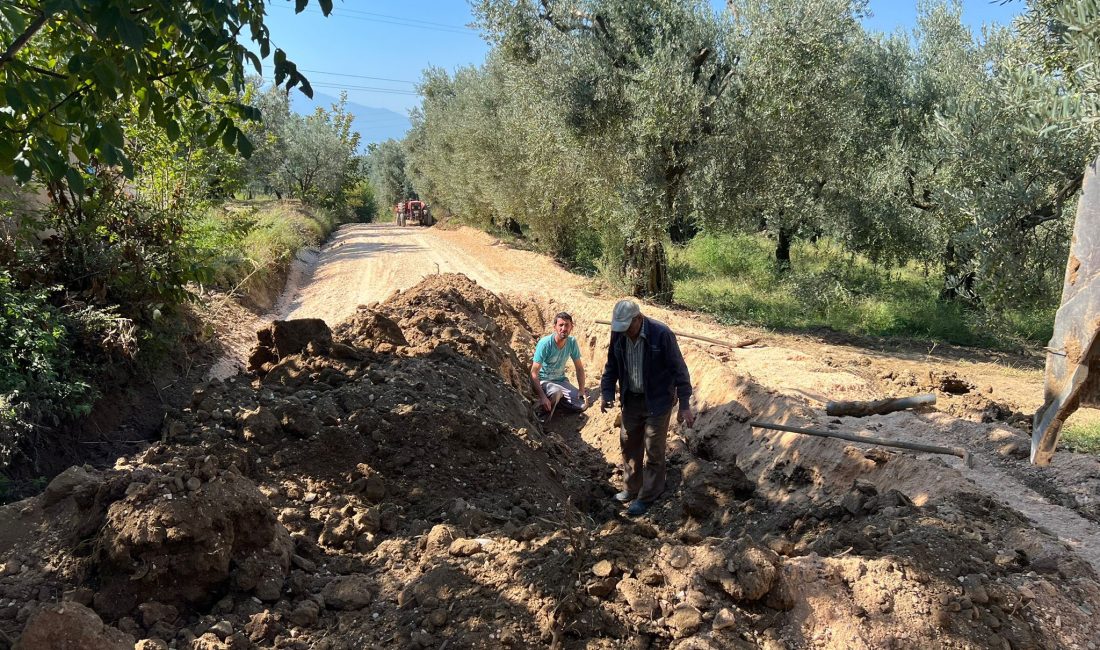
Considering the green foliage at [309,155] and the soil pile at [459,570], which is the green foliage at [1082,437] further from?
the green foliage at [309,155]

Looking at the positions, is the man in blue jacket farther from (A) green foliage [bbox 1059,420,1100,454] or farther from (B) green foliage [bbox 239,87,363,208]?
(B) green foliage [bbox 239,87,363,208]

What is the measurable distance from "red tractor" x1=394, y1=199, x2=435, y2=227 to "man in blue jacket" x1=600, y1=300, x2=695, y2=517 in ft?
112

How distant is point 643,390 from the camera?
229 inches

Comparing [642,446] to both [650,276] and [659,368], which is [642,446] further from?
[650,276]

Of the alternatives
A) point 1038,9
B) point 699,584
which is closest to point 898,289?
point 1038,9

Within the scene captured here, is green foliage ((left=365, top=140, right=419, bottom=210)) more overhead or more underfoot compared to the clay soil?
more overhead

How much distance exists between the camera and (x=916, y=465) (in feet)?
17.9

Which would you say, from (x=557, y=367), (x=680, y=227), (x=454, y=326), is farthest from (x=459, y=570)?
(x=680, y=227)

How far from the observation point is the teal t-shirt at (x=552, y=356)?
812 centimetres

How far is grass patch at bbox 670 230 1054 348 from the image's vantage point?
1257 cm

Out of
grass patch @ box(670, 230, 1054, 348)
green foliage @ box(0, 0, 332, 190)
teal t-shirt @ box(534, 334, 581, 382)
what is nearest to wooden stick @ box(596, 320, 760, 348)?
grass patch @ box(670, 230, 1054, 348)

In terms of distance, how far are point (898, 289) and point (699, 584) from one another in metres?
14.1

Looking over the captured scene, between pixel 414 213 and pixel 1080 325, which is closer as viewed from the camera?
pixel 1080 325

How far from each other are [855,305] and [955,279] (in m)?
3.35
